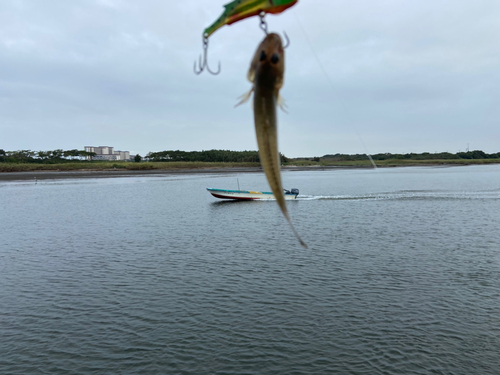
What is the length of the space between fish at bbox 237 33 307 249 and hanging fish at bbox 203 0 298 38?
0.42 ft

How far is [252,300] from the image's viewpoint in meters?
20.6

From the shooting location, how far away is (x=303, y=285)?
74.6 ft

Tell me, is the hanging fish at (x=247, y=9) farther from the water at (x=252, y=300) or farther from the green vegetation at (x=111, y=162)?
the green vegetation at (x=111, y=162)

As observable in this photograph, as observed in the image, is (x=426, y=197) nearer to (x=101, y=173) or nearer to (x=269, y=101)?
(x=269, y=101)

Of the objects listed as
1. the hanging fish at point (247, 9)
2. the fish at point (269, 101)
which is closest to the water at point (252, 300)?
the fish at point (269, 101)

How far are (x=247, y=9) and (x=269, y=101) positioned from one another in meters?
0.47

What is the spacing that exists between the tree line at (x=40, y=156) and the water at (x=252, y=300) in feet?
453

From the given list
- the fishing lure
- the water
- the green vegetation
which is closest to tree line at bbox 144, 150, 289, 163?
the green vegetation

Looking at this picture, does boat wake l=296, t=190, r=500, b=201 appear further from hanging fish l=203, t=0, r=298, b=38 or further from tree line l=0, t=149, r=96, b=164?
tree line l=0, t=149, r=96, b=164

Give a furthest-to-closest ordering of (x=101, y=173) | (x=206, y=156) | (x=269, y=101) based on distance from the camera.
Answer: (x=206, y=156) < (x=101, y=173) < (x=269, y=101)

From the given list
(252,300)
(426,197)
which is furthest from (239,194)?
(252,300)

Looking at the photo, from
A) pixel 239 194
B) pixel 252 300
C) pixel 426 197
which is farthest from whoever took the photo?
pixel 426 197

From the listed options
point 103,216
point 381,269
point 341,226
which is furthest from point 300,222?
point 103,216

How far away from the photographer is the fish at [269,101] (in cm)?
172
